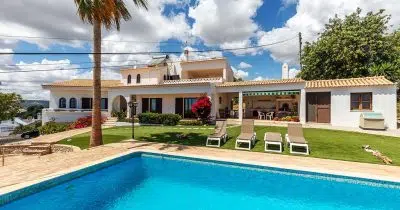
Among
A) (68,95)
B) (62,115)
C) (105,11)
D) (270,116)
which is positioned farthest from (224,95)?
(68,95)

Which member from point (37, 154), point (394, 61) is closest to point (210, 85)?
point (37, 154)

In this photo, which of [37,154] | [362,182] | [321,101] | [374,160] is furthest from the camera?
[321,101]

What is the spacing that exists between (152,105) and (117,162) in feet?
73.9

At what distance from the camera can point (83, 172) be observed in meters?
10.6

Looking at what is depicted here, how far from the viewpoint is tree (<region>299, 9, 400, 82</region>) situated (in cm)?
3350

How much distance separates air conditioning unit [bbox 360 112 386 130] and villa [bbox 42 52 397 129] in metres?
0.98

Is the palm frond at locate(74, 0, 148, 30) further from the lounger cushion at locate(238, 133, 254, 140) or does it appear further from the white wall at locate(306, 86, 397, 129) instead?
the white wall at locate(306, 86, 397, 129)

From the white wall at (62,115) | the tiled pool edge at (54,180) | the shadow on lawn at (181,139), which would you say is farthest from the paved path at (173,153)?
the white wall at (62,115)

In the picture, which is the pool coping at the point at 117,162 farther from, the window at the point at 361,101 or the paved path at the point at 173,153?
the window at the point at 361,101

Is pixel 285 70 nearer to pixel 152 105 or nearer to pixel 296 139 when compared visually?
pixel 152 105

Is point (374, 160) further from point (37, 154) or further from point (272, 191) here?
point (37, 154)

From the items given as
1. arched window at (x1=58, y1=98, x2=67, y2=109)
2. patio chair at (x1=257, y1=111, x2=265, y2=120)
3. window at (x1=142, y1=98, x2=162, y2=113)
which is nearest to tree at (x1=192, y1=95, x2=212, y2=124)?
patio chair at (x1=257, y1=111, x2=265, y2=120)

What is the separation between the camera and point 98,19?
1500 centimetres

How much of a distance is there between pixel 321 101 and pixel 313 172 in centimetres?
1794
